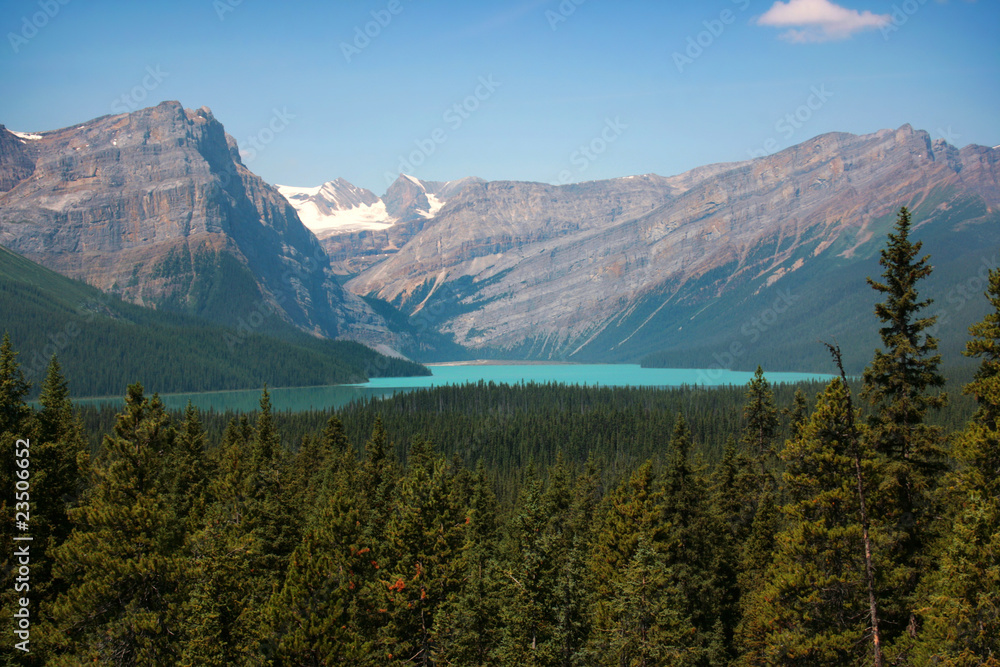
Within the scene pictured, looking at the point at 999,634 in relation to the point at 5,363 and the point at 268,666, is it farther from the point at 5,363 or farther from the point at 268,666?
the point at 5,363

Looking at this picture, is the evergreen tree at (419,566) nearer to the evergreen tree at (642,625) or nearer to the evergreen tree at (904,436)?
the evergreen tree at (642,625)

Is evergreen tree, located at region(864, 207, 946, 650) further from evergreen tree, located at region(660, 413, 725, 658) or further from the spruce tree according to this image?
the spruce tree

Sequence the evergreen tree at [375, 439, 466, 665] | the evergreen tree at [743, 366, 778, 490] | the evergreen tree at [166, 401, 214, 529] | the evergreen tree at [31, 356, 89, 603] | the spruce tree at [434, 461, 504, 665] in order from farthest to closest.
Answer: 1. the evergreen tree at [743, 366, 778, 490]
2. the evergreen tree at [166, 401, 214, 529]
3. the evergreen tree at [375, 439, 466, 665]
4. the spruce tree at [434, 461, 504, 665]
5. the evergreen tree at [31, 356, 89, 603]

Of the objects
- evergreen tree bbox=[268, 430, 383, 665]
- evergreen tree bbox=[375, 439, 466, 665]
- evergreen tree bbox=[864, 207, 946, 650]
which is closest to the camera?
evergreen tree bbox=[864, 207, 946, 650]

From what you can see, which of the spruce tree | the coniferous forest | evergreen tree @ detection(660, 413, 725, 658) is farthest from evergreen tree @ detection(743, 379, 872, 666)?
the spruce tree

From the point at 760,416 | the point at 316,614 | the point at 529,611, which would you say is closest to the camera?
the point at 316,614

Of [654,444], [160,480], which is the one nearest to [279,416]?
[654,444]

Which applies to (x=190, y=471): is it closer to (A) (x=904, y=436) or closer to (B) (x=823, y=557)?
(B) (x=823, y=557)

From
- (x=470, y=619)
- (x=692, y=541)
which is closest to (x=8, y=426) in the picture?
(x=470, y=619)
